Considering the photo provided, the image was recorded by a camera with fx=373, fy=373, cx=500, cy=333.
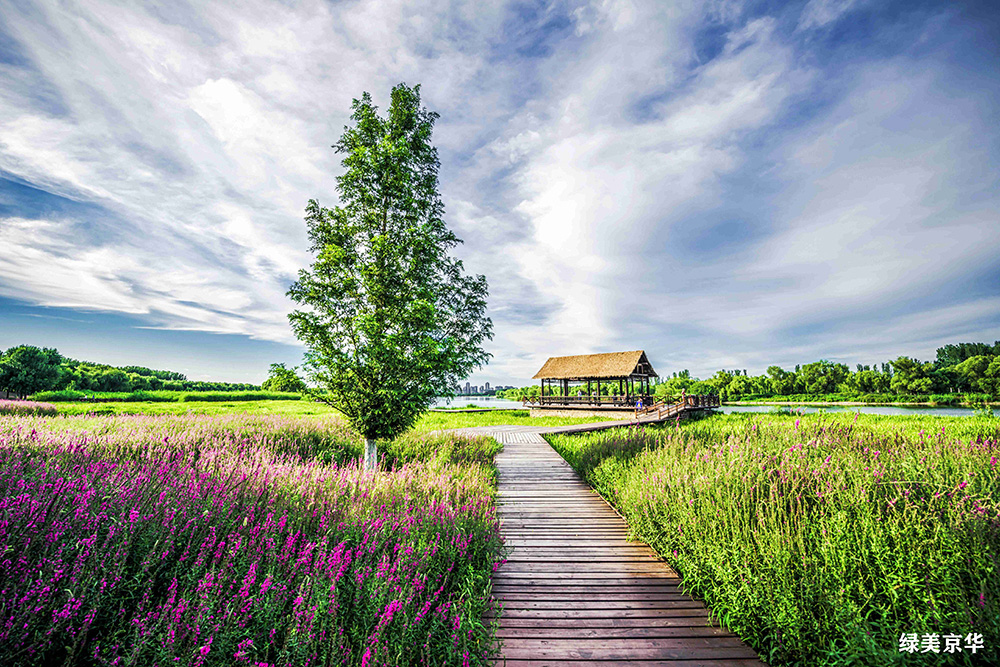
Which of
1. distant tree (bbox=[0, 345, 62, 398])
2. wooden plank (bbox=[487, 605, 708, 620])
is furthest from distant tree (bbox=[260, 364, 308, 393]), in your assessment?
distant tree (bbox=[0, 345, 62, 398])

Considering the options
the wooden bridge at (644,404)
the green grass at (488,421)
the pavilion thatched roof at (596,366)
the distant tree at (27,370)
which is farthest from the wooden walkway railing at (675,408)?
the distant tree at (27,370)

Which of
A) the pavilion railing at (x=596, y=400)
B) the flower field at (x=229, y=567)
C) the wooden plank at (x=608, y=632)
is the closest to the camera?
the flower field at (x=229, y=567)

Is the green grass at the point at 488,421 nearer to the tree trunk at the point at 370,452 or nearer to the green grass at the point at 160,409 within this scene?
the green grass at the point at 160,409

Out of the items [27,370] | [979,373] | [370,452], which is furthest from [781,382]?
[27,370]

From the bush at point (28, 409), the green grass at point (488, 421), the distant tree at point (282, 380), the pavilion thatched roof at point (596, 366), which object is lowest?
the green grass at point (488, 421)

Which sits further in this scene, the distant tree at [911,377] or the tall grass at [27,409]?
the distant tree at [911,377]

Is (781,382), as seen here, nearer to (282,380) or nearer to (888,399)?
(888,399)

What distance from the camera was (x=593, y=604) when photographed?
146 inches

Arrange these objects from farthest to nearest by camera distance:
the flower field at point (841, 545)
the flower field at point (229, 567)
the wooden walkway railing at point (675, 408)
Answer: the wooden walkway railing at point (675, 408) → the flower field at point (841, 545) → the flower field at point (229, 567)

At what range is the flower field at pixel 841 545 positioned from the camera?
2758 millimetres

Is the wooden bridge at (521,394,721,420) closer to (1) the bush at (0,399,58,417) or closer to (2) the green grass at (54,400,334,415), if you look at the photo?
(2) the green grass at (54,400,334,415)

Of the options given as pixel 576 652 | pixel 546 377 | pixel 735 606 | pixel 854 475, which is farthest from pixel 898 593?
pixel 546 377

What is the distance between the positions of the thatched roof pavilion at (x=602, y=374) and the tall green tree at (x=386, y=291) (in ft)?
97.4

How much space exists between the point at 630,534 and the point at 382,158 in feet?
30.2
